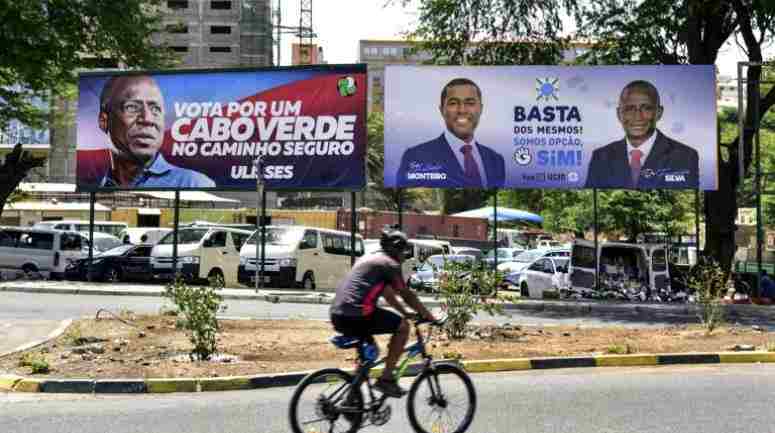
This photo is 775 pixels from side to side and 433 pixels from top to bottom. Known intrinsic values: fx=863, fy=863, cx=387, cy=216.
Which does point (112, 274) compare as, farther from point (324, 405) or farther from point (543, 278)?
point (324, 405)

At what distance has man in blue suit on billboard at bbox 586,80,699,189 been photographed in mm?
22391

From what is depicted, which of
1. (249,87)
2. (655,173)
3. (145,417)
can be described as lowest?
(145,417)

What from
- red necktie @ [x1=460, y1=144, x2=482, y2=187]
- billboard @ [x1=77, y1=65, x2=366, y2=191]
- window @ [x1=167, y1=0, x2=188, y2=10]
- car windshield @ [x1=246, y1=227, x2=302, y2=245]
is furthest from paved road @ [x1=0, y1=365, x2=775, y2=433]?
window @ [x1=167, y1=0, x2=188, y2=10]

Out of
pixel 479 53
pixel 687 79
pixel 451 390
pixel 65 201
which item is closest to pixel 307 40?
pixel 65 201

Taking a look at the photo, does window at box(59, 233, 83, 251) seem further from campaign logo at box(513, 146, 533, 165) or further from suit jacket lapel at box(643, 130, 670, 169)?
suit jacket lapel at box(643, 130, 670, 169)

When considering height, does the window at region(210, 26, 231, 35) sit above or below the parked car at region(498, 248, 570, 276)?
A: above

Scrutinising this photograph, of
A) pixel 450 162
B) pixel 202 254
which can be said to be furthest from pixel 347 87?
pixel 202 254

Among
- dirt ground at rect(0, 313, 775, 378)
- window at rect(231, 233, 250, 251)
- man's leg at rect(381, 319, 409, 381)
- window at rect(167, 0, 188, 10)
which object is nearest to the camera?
man's leg at rect(381, 319, 409, 381)

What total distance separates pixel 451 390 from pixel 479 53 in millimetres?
22633

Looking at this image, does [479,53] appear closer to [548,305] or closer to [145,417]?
[548,305]

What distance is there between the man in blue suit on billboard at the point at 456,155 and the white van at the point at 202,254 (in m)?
5.51

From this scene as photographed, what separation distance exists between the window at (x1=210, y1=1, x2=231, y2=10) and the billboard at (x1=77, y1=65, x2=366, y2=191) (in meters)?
62.2

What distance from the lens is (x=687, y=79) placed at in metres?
22.6

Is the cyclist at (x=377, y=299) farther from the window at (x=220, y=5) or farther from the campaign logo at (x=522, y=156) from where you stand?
the window at (x=220, y=5)
